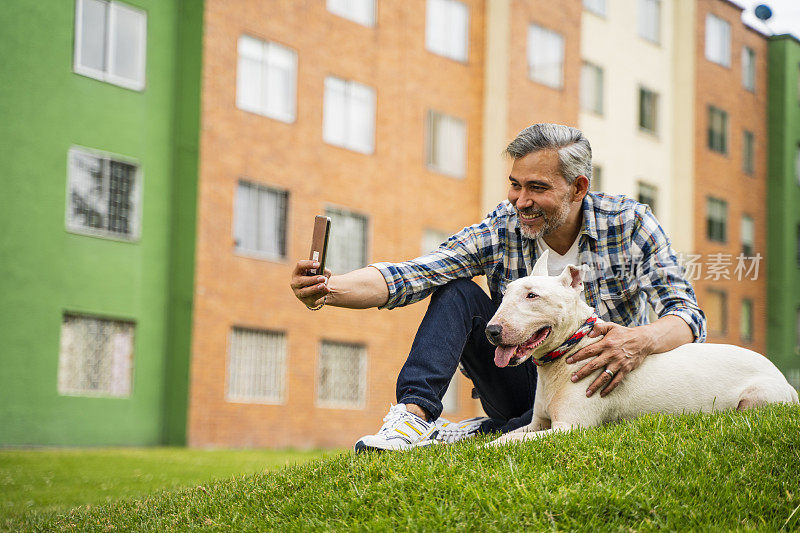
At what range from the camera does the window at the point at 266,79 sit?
70.0 feet

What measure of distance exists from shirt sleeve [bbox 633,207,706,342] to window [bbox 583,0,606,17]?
1014 inches

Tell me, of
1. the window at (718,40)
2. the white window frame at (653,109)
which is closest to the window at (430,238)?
the white window frame at (653,109)

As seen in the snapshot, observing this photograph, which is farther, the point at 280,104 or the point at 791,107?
the point at 791,107

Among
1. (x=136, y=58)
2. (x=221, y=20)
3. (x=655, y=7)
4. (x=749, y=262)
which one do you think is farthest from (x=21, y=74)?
(x=749, y=262)

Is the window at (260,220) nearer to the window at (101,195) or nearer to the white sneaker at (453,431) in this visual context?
the window at (101,195)

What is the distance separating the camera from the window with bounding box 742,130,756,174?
37625mm

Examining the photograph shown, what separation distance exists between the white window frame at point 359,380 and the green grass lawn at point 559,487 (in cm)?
1685

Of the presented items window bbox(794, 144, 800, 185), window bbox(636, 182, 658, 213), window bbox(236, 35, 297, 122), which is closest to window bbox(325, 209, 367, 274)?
window bbox(236, 35, 297, 122)

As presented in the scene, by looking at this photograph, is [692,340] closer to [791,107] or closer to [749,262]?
[749,262]

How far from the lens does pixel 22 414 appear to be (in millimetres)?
17656

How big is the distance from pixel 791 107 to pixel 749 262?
6.87 metres

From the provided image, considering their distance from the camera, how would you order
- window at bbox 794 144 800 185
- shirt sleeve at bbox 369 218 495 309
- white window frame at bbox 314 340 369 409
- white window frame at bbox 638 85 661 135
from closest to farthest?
shirt sleeve at bbox 369 218 495 309 < white window frame at bbox 314 340 369 409 < white window frame at bbox 638 85 661 135 < window at bbox 794 144 800 185

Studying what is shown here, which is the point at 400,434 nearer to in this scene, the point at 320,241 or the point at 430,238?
the point at 320,241

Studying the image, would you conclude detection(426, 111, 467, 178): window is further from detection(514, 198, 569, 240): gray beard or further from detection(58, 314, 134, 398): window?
detection(514, 198, 569, 240): gray beard
